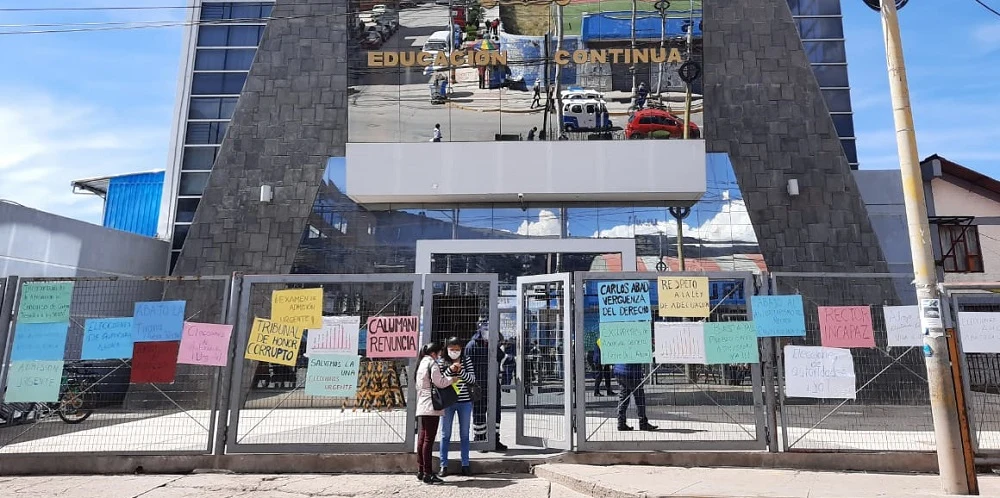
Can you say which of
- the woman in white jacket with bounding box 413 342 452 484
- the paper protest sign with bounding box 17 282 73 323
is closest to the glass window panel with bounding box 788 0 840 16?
the woman in white jacket with bounding box 413 342 452 484

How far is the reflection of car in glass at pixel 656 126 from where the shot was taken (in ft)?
52.7

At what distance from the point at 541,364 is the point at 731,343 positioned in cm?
250

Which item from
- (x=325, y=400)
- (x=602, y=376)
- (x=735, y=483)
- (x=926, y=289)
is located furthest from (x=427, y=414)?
(x=926, y=289)

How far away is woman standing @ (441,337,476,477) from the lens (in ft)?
23.2

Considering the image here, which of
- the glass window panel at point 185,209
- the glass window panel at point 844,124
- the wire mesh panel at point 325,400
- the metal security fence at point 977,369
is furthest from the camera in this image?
the glass window panel at point 844,124

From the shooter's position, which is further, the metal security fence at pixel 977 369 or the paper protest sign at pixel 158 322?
the paper protest sign at pixel 158 322

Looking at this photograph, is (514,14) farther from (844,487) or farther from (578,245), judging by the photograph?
(844,487)

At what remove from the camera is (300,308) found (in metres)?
7.72

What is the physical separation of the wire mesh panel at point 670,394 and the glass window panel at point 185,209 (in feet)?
68.3

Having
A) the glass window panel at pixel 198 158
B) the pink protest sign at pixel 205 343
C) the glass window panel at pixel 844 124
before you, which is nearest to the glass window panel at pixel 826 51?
the glass window panel at pixel 844 124

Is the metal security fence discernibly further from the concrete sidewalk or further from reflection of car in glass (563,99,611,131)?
reflection of car in glass (563,99,611,131)

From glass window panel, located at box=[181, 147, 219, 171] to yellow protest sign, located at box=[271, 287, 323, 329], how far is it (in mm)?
19996

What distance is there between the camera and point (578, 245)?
16141 millimetres

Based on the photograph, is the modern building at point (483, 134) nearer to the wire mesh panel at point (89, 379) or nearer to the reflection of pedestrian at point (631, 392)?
the wire mesh panel at point (89, 379)
